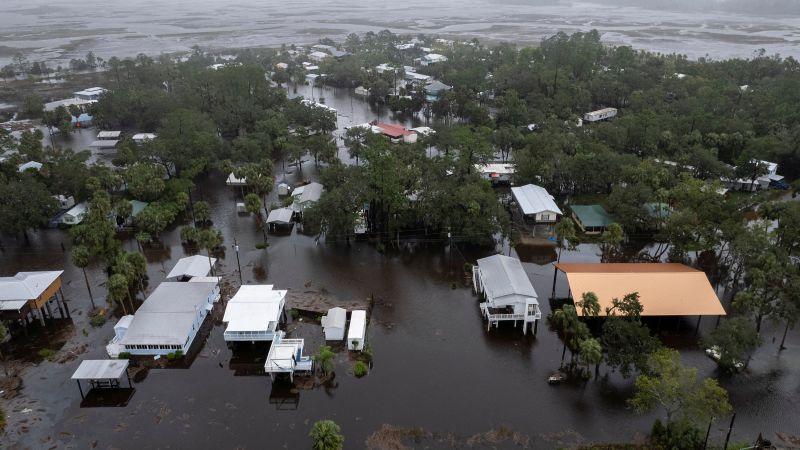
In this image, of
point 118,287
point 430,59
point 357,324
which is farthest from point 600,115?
point 118,287

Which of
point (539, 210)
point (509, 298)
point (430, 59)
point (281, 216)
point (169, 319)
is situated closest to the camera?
point (169, 319)

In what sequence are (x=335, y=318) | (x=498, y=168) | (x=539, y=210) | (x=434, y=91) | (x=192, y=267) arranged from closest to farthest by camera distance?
(x=335, y=318) → (x=192, y=267) → (x=539, y=210) → (x=498, y=168) → (x=434, y=91)

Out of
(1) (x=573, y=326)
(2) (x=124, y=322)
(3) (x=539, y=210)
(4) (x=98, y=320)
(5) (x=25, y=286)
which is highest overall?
(5) (x=25, y=286)

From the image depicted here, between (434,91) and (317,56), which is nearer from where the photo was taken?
(434,91)

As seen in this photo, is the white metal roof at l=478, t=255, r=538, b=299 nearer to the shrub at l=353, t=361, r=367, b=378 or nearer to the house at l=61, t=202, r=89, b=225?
the shrub at l=353, t=361, r=367, b=378

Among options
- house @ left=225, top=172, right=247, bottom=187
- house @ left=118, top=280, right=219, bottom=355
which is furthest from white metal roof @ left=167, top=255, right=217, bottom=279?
house @ left=225, top=172, right=247, bottom=187

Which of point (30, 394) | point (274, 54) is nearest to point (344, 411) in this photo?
point (30, 394)

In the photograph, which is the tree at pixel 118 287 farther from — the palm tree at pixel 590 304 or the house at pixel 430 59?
the house at pixel 430 59

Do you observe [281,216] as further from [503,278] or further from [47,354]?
[503,278]
